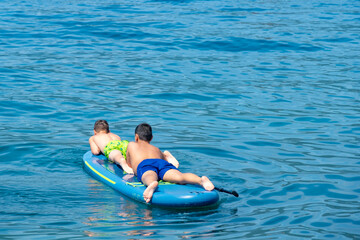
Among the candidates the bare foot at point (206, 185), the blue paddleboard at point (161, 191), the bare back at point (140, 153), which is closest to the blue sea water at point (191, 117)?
the blue paddleboard at point (161, 191)

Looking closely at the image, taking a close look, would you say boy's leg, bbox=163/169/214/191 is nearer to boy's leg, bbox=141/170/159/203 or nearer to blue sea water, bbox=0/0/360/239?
boy's leg, bbox=141/170/159/203

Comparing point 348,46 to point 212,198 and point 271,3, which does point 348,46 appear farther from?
point 212,198

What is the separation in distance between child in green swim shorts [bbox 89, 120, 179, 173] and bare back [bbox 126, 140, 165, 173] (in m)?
0.27

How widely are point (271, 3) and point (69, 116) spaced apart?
2276 cm

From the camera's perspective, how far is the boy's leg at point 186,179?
23.9 feet

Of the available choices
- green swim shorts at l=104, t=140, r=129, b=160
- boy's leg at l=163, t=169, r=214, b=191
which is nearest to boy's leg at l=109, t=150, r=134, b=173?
green swim shorts at l=104, t=140, r=129, b=160

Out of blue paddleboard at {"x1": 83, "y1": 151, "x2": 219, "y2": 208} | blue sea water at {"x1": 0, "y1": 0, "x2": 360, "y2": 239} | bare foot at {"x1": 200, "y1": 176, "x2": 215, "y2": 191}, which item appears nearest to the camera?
blue sea water at {"x1": 0, "y1": 0, "x2": 360, "y2": 239}

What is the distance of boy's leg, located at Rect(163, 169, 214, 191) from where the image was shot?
727cm

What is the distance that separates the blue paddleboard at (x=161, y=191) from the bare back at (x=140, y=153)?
0.23 m

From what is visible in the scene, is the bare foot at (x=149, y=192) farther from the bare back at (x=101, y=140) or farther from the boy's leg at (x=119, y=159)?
the bare back at (x=101, y=140)

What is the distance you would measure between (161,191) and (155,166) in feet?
1.85

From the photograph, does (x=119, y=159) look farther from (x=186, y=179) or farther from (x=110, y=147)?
(x=186, y=179)

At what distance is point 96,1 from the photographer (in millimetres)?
32188

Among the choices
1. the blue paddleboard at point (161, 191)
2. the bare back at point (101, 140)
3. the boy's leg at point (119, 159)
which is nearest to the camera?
the blue paddleboard at point (161, 191)
